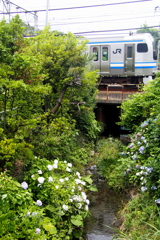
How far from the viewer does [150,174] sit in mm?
5551

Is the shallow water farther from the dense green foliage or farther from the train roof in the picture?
the train roof

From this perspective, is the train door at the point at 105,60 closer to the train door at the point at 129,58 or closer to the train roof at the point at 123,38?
the train roof at the point at 123,38

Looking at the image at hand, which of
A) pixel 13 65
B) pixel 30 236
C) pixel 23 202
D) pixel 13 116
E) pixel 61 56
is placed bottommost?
pixel 30 236

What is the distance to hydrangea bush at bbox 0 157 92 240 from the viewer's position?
3.58m

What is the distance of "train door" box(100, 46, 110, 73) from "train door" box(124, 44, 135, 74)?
3.57 feet

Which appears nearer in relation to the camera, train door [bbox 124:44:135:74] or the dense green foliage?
the dense green foliage

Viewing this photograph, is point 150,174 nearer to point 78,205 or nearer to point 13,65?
point 78,205

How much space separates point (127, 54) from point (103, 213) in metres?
10.9

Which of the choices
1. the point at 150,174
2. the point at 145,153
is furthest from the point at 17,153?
the point at 145,153

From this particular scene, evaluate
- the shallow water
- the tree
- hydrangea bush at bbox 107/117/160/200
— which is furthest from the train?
the shallow water

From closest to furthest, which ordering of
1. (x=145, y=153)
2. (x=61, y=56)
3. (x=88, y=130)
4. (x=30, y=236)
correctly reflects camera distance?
1. (x=30, y=236)
2. (x=145, y=153)
3. (x=61, y=56)
4. (x=88, y=130)

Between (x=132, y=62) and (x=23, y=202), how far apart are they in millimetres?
12692

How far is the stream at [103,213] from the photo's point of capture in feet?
18.2

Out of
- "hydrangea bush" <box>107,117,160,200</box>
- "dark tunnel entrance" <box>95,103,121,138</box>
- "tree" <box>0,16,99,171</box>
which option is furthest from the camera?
"dark tunnel entrance" <box>95,103,121,138</box>
